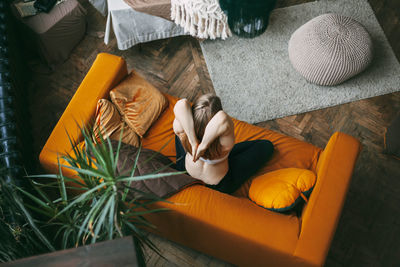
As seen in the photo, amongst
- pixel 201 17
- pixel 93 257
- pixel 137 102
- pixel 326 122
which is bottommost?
pixel 326 122

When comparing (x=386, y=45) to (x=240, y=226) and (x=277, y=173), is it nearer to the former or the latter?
(x=277, y=173)

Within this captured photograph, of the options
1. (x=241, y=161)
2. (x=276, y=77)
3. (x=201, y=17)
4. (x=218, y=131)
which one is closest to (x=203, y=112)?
(x=218, y=131)

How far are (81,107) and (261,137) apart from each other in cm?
105

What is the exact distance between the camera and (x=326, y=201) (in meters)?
1.68

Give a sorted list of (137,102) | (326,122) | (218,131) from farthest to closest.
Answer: (326,122) < (137,102) < (218,131)

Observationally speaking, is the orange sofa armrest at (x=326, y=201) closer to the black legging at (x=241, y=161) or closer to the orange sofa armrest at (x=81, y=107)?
the black legging at (x=241, y=161)

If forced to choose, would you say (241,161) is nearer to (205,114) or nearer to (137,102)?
(205,114)

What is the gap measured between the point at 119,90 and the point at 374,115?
1.85 meters

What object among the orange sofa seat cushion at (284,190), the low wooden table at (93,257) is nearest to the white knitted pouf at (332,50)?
the orange sofa seat cushion at (284,190)

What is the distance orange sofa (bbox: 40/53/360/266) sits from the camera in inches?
63.3

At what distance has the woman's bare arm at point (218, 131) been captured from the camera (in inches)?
61.0

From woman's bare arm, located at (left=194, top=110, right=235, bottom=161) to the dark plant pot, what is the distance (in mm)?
1342

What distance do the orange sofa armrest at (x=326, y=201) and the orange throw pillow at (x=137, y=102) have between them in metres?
0.98

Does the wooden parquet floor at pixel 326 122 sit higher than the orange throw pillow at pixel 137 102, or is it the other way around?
the orange throw pillow at pixel 137 102
